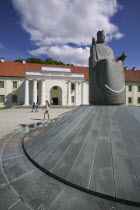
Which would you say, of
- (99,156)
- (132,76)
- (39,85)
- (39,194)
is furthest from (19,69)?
(39,194)

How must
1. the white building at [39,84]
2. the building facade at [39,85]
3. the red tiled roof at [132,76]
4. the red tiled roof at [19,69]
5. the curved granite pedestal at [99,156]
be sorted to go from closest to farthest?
the curved granite pedestal at [99,156], the building facade at [39,85], the white building at [39,84], the red tiled roof at [19,69], the red tiled roof at [132,76]

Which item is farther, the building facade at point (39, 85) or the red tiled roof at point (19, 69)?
the red tiled roof at point (19, 69)

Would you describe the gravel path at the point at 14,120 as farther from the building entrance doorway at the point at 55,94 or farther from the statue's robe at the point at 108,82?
the building entrance doorway at the point at 55,94

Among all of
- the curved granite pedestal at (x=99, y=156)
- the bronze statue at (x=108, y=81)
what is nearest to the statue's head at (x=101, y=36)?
the bronze statue at (x=108, y=81)

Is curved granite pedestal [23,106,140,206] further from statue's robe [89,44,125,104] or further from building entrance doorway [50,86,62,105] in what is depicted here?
building entrance doorway [50,86,62,105]

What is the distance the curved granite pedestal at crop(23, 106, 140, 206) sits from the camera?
1820mm

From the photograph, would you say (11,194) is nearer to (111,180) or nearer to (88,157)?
(88,157)

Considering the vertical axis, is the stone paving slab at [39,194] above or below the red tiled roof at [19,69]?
below

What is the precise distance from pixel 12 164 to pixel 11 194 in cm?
98

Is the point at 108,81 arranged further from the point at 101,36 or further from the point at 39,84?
the point at 39,84

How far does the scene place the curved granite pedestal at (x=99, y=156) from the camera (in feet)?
5.97

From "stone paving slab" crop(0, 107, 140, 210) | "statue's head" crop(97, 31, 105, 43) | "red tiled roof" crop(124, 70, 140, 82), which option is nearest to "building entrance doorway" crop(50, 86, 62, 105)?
"red tiled roof" crop(124, 70, 140, 82)

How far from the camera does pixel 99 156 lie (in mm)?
2350

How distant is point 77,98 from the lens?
3162 centimetres
